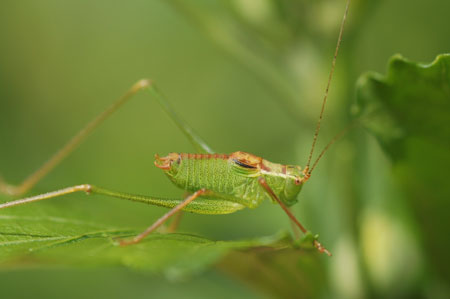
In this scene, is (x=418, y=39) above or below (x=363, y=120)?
above

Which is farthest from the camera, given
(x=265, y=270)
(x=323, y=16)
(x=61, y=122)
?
(x=61, y=122)

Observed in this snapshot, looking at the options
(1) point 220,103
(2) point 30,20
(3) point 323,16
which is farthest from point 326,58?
(2) point 30,20

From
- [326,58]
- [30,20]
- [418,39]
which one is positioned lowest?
[326,58]

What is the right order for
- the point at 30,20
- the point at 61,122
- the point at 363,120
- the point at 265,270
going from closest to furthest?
the point at 363,120 < the point at 265,270 < the point at 61,122 < the point at 30,20

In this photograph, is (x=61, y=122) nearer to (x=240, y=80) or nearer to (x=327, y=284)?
(x=240, y=80)

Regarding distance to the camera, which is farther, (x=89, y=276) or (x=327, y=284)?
(x=89, y=276)

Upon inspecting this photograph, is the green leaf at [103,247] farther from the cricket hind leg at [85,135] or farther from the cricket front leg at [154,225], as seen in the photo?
the cricket hind leg at [85,135]

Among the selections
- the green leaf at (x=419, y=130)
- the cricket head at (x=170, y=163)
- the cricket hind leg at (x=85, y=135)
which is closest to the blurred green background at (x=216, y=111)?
the green leaf at (x=419, y=130)
